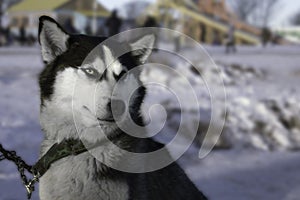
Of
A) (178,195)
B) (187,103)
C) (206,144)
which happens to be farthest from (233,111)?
(178,195)

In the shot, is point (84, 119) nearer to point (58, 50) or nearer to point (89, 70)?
point (89, 70)

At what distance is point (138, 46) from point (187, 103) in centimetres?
→ 865

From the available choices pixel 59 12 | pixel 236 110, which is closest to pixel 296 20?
pixel 59 12

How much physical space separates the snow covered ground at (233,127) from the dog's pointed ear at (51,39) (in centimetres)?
207

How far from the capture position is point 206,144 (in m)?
10.0

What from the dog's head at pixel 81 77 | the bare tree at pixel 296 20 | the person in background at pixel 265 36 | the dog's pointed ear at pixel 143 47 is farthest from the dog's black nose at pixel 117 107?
the bare tree at pixel 296 20

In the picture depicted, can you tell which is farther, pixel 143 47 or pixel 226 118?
pixel 226 118

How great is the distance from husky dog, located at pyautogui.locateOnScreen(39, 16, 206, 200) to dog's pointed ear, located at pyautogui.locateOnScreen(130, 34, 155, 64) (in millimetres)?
84

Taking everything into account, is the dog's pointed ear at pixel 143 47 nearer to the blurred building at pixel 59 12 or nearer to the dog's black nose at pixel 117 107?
the dog's black nose at pixel 117 107

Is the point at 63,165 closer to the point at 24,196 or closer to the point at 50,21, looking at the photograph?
the point at 50,21

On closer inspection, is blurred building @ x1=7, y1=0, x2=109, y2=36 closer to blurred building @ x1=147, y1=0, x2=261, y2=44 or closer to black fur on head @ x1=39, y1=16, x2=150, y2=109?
blurred building @ x1=147, y1=0, x2=261, y2=44

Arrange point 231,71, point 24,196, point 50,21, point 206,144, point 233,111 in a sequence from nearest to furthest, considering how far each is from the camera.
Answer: point 50,21 → point 24,196 → point 206,144 → point 233,111 → point 231,71

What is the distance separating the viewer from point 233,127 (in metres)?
11.6

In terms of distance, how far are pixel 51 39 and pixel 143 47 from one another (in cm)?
65
